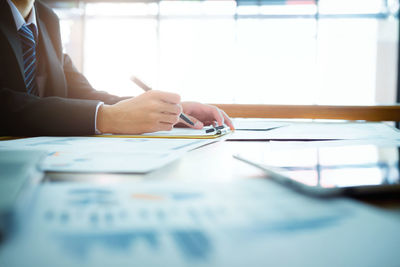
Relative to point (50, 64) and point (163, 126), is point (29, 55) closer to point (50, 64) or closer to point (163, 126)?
point (50, 64)

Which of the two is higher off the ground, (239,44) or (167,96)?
(239,44)

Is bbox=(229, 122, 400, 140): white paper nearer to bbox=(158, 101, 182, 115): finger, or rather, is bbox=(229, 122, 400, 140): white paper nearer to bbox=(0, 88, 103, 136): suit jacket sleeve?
bbox=(158, 101, 182, 115): finger

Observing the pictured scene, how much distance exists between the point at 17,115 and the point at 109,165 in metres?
0.41

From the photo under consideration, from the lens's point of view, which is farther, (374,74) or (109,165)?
(374,74)

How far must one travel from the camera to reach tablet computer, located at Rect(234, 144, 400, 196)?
225 mm

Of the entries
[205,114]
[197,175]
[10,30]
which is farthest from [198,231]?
[10,30]

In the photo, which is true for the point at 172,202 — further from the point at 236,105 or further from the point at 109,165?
the point at 236,105

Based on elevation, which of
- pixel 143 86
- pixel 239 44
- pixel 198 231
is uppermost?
pixel 239 44

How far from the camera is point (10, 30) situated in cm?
81

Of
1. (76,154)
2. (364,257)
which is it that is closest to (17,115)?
(76,154)

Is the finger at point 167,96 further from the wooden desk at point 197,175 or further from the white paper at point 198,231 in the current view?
the white paper at point 198,231

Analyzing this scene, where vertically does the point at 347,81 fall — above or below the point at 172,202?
above

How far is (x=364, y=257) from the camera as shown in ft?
0.45

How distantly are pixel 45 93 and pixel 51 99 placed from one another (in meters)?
0.44
